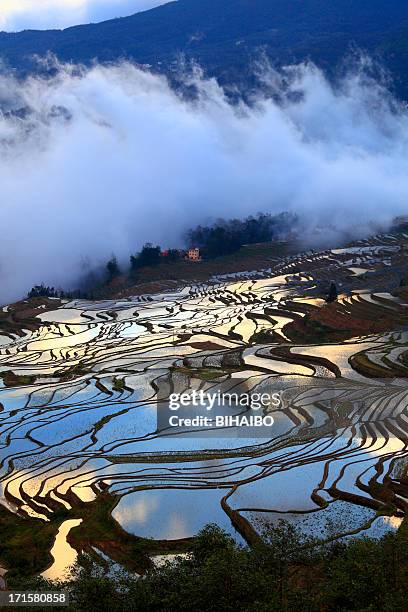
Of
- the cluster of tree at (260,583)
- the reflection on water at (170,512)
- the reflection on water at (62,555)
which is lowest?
the reflection on water at (170,512)

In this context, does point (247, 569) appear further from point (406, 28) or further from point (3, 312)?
point (406, 28)

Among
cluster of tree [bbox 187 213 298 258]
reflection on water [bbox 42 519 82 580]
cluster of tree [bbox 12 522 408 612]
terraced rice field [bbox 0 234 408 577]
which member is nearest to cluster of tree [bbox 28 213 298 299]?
cluster of tree [bbox 187 213 298 258]

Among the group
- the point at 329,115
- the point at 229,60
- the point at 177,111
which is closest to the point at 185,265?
the point at 177,111

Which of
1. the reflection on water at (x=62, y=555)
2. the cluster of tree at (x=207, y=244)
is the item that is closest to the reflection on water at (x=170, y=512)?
the reflection on water at (x=62, y=555)

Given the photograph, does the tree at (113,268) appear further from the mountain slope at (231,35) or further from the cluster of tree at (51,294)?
the mountain slope at (231,35)

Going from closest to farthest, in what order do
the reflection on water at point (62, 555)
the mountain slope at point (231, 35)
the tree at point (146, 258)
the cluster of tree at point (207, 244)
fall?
the reflection on water at point (62, 555) → the cluster of tree at point (207, 244) → the tree at point (146, 258) → the mountain slope at point (231, 35)

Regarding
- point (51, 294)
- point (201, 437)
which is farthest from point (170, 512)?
point (51, 294)

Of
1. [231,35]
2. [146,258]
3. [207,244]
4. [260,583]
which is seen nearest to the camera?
[260,583]

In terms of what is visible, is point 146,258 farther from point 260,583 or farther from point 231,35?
point 231,35
